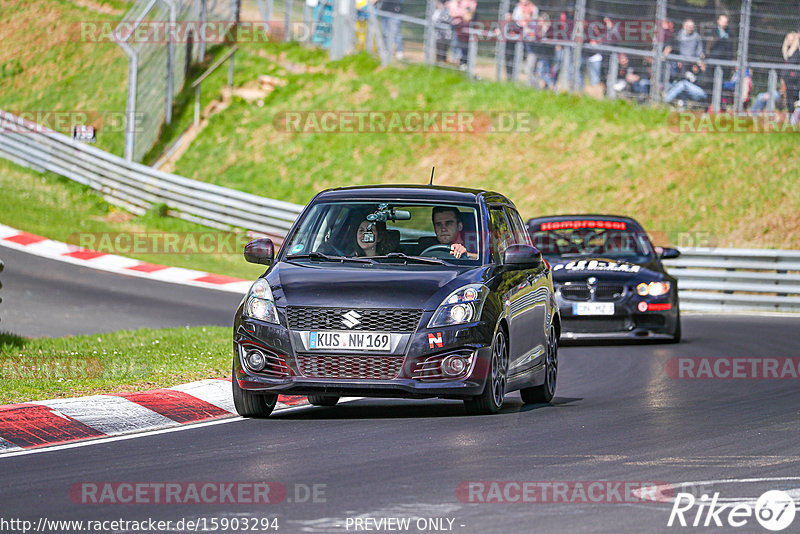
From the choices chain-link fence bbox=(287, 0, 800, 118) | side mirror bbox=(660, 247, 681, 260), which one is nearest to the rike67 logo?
side mirror bbox=(660, 247, 681, 260)

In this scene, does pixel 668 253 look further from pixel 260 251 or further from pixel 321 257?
pixel 260 251

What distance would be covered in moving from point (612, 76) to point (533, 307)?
815 inches

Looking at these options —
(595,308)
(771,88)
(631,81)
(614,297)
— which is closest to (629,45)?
(631,81)

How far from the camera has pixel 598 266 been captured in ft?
55.0

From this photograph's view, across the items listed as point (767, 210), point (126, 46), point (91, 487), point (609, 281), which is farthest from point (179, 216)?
point (91, 487)

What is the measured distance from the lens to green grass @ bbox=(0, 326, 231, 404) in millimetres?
10836

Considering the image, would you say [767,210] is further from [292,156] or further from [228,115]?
[228,115]

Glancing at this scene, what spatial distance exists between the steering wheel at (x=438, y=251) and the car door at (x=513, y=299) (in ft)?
1.15

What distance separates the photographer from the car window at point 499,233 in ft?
34.2

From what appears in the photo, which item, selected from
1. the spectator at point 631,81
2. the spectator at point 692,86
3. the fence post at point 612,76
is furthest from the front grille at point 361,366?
the spectator at point 631,81

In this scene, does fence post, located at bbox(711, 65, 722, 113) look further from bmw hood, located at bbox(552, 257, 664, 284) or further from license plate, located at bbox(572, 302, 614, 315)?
license plate, located at bbox(572, 302, 614, 315)

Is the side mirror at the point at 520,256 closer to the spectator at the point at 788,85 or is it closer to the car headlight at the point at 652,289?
the car headlight at the point at 652,289

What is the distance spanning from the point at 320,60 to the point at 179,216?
398 inches

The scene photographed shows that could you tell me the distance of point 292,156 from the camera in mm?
34750
